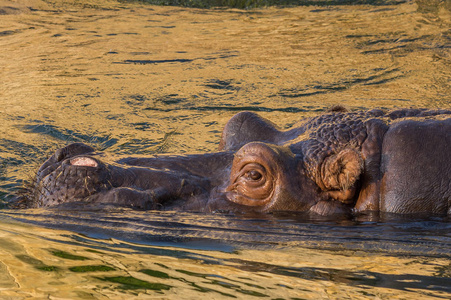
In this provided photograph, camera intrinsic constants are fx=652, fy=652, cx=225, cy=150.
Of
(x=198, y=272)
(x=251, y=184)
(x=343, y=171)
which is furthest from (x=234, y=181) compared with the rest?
(x=198, y=272)

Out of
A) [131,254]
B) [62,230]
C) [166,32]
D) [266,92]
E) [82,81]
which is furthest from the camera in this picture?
[166,32]

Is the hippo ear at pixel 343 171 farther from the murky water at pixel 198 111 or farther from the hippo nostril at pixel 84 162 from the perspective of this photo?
the hippo nostril at pixel 84 162

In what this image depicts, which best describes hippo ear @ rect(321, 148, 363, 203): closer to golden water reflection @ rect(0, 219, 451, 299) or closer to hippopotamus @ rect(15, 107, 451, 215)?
hippopotamus @ rect(15, 107, 451, 215)

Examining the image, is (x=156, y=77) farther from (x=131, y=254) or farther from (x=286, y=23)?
(x=131, y=254)

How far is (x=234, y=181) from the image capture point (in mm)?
4730

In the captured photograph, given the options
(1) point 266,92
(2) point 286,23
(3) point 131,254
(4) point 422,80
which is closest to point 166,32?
(2) point 286,23

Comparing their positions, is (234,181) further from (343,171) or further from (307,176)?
(343,171)

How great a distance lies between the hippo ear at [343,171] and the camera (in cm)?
448

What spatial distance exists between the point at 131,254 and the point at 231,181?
1375 mm

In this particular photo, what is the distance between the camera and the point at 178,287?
299cm

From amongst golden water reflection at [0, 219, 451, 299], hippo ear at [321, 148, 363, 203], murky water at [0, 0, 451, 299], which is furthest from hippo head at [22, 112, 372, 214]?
golden water reflection at [0, 219, 451, 299]

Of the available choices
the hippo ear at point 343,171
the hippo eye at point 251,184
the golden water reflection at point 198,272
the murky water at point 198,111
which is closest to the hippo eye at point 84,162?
the murky water at point 198,111

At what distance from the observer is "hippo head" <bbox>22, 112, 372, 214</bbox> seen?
14.9 ft

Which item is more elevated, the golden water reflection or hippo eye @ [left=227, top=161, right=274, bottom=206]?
hippo eye @ [left=227, top=161, right=274, bottom=206]
